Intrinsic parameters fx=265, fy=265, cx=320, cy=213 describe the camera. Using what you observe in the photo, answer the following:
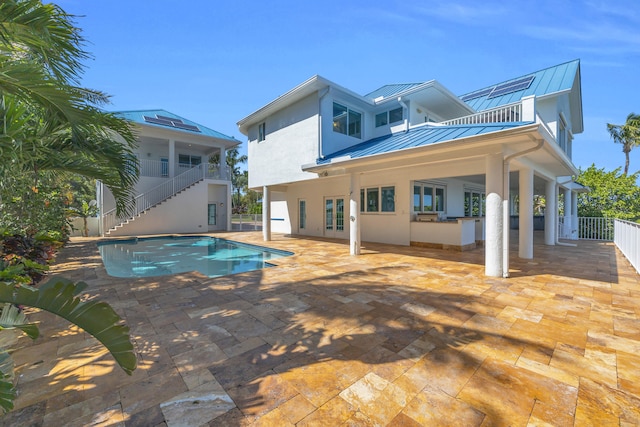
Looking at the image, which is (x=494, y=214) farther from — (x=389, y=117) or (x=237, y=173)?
(x=237, y=173)

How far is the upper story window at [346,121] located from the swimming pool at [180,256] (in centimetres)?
540

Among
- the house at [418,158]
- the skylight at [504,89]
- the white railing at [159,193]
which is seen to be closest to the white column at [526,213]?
the house at [418,158]

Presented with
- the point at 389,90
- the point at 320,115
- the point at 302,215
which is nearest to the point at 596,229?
the point at 389,90

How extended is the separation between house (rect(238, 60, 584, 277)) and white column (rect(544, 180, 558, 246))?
55 millimetres

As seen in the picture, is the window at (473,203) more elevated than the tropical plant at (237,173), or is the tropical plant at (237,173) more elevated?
the tropical plant at (237,173)

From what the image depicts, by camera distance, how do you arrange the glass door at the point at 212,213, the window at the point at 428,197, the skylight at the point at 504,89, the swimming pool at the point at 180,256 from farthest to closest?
the glass door at the point at 212,213 < the skylight at the point at 504,89 < the window at the point at 428,197 < the swimming pool at the point at 180,256

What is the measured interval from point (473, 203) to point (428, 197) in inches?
189

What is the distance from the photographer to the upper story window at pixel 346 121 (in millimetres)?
10492

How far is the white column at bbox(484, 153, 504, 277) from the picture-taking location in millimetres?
5816

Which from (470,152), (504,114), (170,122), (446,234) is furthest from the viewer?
Result: (170,122)

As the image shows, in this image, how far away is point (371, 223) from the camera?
12219 millimetres

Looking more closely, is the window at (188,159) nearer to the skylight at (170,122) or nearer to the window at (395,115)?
the skylight at (170,122)

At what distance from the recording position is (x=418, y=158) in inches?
281

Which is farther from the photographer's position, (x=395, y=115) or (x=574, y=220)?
(x=574, y=220)
